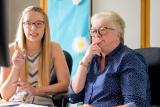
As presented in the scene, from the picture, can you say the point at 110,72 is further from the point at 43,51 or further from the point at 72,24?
the point at 72,24

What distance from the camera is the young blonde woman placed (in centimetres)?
180

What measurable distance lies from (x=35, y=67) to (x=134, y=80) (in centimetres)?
79

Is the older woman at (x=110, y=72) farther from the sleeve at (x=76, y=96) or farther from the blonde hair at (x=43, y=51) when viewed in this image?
the blonde hair at (x=43, y=51)

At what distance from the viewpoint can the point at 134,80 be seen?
1416 millimetres

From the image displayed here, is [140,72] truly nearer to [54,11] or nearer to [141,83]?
[141,83]

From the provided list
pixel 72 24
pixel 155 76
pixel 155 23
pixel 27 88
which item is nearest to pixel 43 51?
pixel 27 88

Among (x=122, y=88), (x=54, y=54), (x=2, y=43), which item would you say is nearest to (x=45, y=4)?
(x=54, y=54)

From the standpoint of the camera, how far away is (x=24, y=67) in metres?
1.94

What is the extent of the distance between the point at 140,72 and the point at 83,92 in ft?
1.25

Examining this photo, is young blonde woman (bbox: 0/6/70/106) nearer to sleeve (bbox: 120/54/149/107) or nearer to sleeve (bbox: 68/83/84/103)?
sleeve (bbox: 68/83/84/103)

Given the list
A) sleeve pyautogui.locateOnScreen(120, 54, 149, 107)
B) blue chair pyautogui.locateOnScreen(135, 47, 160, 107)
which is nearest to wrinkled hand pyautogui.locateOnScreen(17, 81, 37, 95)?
sleeve pyautogui.locateOnScreen(120, 54, 149, 107)

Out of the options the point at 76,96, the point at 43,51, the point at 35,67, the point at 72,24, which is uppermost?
the point at 72,24

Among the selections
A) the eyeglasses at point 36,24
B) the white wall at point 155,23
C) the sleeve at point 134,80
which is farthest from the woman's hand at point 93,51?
the white wall at point 155,23

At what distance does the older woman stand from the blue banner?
1.43m
